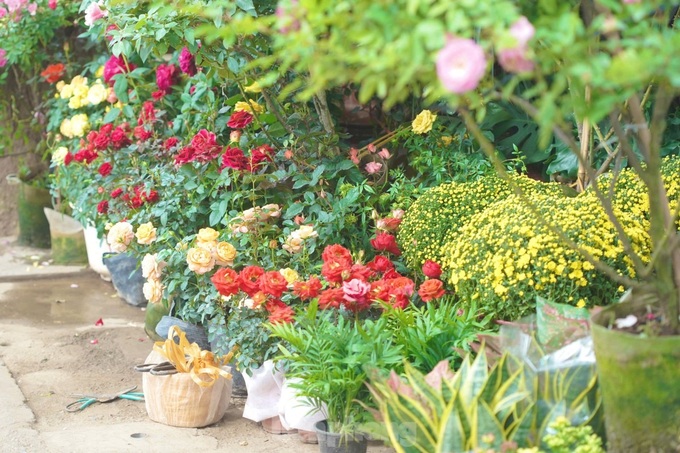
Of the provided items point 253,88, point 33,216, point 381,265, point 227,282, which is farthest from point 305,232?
point 33,216

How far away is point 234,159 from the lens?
4.14m

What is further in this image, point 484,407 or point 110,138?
point 110,138

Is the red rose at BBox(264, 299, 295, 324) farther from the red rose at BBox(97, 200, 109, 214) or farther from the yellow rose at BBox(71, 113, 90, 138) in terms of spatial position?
the yellow rose at BBox(71, 113, 90, 138)

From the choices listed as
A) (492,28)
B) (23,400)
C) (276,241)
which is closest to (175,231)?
(276,241)

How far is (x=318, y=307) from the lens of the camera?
12.1ft

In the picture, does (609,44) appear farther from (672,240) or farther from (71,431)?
(71,431)

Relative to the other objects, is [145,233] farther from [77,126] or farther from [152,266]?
[77,126]

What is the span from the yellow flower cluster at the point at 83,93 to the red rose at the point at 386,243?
2.29 metres

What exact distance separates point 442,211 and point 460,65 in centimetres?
224

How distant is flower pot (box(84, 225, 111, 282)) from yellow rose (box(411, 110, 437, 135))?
7.81 feet

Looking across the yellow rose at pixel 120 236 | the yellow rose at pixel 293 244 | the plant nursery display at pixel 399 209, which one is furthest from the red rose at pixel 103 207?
the yellow rose at pixel 293 244

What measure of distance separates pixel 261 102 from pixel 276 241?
882 millimetres

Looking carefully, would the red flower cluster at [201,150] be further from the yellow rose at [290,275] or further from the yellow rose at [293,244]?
the yellow rose at [290,275]

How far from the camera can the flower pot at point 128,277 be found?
5.42m
